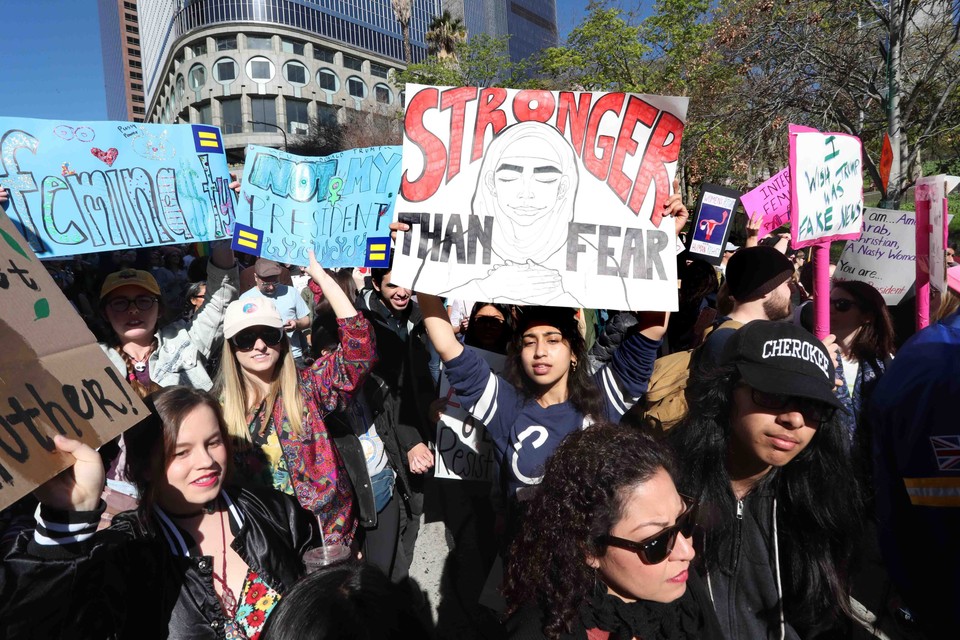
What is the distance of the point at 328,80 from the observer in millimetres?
60750

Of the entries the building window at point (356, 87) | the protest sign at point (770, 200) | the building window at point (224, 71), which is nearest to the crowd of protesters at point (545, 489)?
the protest sign at point (770, 200)

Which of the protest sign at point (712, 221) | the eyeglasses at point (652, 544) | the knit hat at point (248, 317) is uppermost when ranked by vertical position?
the protest sign at point (712, 221)

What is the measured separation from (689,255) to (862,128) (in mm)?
11125

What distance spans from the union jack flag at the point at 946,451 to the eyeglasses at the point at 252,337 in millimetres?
→ 2552

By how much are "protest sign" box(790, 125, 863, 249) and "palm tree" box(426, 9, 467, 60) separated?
100 feet

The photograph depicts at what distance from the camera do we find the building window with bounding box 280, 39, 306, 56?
5850cm

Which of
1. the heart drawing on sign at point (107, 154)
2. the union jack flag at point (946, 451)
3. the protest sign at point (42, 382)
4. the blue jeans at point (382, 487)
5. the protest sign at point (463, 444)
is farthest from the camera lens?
the heart drawing on sign at point (107, 154)

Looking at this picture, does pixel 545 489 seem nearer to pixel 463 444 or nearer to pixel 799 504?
pixel 799 504

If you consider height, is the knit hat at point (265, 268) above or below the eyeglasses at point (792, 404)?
above

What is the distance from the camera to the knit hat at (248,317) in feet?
8.95

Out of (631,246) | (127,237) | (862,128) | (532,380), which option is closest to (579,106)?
(631,246)

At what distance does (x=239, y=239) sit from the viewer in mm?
3480

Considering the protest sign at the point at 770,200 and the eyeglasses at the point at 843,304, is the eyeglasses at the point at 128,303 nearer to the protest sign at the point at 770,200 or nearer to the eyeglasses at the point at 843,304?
the eyeglasses at the point at 843,304

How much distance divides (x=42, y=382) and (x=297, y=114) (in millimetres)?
62382
